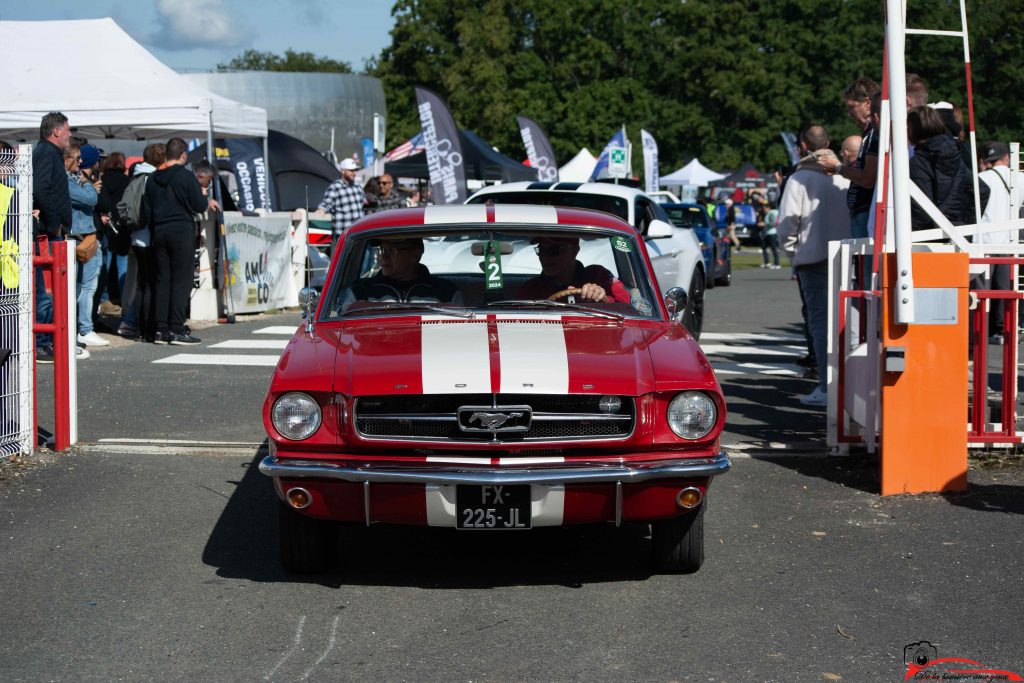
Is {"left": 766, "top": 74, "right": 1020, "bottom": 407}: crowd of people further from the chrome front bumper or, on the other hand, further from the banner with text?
the banner with text

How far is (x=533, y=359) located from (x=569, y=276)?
124 centimetres

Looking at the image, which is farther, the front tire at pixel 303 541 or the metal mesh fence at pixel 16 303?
the metal mesh fence at pixel 16 303

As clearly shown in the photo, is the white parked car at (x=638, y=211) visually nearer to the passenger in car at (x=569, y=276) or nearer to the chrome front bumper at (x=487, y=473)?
the passenger in car at (x=569, y=276)

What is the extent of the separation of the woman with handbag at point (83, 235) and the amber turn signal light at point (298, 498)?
781 centimetres

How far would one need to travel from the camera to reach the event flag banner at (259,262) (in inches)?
660

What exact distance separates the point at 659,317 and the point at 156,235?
892 centimetres

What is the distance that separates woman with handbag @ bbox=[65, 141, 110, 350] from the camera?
12469mm

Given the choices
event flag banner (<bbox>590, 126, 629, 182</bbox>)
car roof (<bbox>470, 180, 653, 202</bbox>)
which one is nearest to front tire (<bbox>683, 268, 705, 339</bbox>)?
car roof (<bbox>470, 180, 653, 202</bbox>)

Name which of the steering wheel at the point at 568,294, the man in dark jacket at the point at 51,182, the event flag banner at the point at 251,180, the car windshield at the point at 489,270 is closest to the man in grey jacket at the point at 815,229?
the car windshield at the point at 489,270

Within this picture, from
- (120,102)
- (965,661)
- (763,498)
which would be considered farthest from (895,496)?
(120,102)

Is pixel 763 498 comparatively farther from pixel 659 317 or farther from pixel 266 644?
pixel 266 644

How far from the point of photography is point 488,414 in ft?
16.4

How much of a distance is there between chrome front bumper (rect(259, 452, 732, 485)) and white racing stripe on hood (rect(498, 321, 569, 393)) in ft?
1.02

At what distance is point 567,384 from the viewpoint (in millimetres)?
5008
